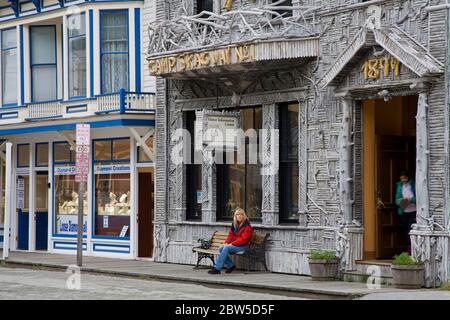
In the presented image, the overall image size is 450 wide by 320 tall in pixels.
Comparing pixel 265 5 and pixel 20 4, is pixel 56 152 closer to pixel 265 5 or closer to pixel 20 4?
pixel 20 4

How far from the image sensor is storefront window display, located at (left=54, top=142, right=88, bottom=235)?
30.8 m

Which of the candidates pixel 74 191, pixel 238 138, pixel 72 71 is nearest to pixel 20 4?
pixel 72 71

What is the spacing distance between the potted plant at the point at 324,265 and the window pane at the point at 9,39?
44.1ft

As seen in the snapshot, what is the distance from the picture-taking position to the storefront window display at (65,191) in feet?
101

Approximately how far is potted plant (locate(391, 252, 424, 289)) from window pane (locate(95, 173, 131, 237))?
34.2 feet

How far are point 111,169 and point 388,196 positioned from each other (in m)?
9.08

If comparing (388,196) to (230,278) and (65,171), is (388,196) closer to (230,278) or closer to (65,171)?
(230,278)

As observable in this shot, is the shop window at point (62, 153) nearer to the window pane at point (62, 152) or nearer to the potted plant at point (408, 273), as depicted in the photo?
the window pane at point (62, 152)

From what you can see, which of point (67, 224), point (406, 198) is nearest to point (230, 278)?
point (406, 198)

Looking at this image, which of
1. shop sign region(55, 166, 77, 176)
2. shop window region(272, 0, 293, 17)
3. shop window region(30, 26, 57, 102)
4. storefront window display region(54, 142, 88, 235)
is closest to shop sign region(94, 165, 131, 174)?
shop sign region(55, 166, 77, 176)

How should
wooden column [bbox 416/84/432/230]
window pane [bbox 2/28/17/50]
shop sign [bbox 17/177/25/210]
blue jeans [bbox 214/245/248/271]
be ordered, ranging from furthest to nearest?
shop sign [bbox 17/177/25/210], window pane [bbox 2/28/17/50], blue jeans [bbox 214/245/248/271], wooden column [bbox 416/84/432/230]

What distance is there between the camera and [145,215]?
93.6ft

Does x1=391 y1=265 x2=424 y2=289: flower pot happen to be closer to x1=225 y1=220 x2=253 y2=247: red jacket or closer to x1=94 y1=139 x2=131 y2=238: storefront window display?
x1=225 y1=220 x2=253 y2=247: red jacket

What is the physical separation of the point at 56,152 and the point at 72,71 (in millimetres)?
2975
